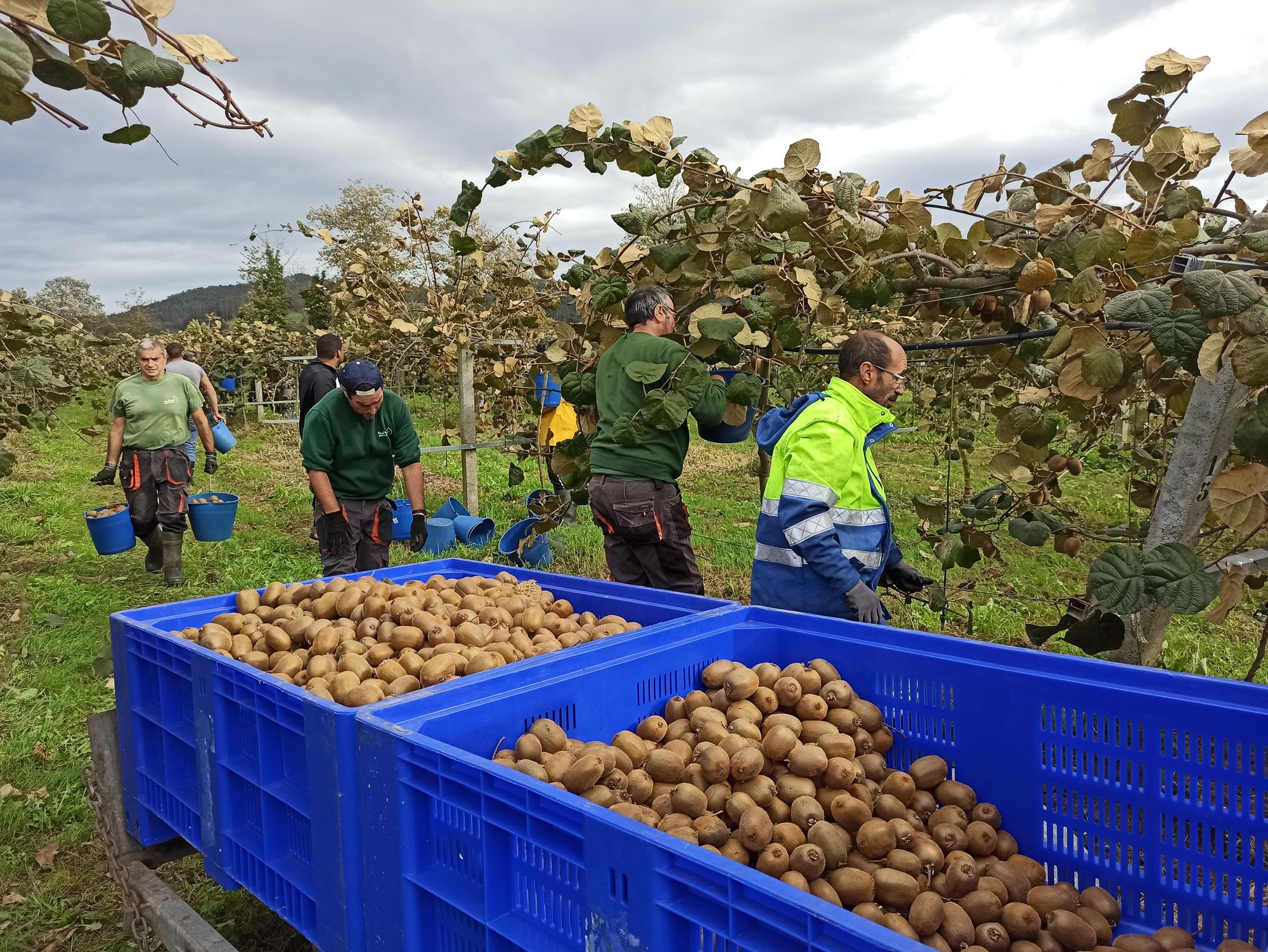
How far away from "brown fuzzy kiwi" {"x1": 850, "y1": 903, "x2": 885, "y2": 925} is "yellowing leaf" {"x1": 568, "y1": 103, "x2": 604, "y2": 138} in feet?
9.91

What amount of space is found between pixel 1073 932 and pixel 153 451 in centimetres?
738

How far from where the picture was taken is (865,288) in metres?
3.20

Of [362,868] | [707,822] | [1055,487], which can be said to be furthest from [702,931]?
[1055,487]

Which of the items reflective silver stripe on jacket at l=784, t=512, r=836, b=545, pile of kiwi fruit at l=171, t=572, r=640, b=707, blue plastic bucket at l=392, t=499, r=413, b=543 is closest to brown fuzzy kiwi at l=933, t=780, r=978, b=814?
pile of kiwi fruit at l=171, t=572, r=640, b=707

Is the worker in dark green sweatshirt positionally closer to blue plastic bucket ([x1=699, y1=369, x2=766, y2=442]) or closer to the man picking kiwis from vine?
blue plastic bucket ([x1=699, y1=369, x2=766, y2=442])

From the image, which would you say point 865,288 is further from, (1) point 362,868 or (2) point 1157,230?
(1) point 362,868

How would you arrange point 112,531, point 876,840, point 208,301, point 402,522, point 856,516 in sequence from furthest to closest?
1. point 208,301
2. point 402,522
3. point 112,531
4. point 856,516
5. point 876,840

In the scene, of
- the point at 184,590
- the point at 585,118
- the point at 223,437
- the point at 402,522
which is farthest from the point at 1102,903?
the point at 223,437

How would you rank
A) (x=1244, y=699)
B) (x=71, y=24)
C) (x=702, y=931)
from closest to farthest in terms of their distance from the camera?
Answer: 1. (x=702, y=931)
2. (x=71, y=24)
3. (x=1244, y=699)

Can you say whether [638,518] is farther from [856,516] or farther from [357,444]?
[357,444]

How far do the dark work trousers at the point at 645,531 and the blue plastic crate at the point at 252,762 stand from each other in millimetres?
1341

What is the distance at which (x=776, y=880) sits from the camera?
1.02m

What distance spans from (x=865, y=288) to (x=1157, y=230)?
105cm

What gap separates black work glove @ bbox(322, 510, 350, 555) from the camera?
5.19 m
